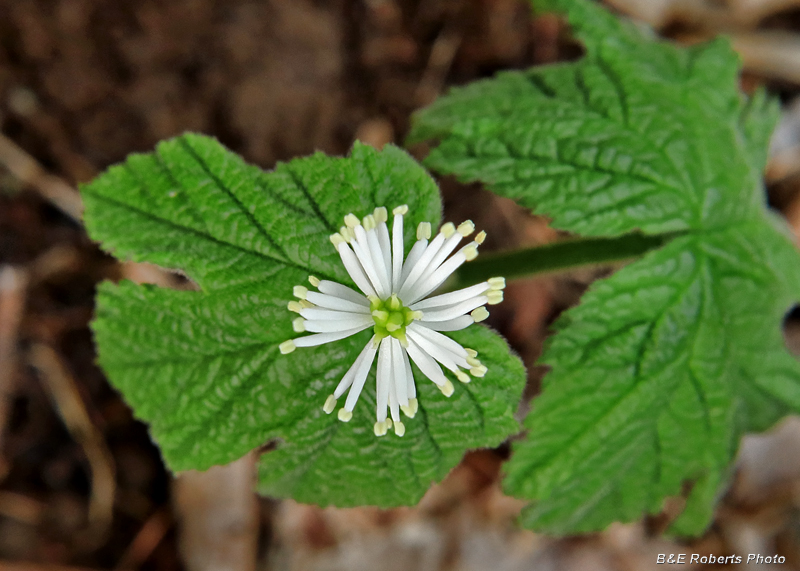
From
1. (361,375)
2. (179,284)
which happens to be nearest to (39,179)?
(179,284)

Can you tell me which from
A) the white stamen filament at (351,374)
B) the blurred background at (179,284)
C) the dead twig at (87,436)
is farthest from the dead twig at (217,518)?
the white stamen filament at (351,374)

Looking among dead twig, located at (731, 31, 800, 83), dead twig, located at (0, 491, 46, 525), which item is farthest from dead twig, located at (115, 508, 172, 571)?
dead twig, located at (731, 31, 800, 83)

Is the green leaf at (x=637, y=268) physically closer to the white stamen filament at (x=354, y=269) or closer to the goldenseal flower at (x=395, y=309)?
the goldenseal flower at (x=395, y=309)

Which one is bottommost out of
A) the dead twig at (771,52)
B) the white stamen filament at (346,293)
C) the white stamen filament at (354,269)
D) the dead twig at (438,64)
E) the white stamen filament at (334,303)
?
the white stamen filament at (334,303)

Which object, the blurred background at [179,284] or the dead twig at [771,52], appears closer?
the blurred background at [179,284]

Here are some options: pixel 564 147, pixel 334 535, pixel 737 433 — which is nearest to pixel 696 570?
pixel 737 433

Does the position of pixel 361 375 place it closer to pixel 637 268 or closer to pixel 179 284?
pixel 637 268

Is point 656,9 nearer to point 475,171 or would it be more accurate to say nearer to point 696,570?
point 475,171
